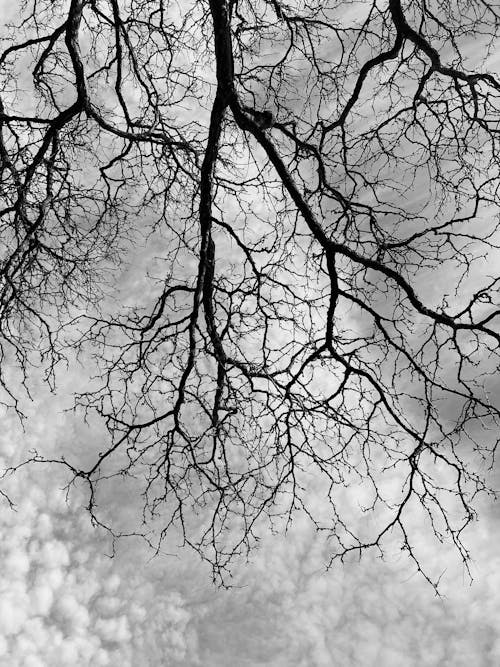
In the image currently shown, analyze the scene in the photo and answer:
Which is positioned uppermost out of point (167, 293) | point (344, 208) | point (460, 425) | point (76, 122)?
point (76, 122)

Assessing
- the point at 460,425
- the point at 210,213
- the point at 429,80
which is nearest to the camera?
the point at 460,425

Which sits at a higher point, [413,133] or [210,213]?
[413,133]

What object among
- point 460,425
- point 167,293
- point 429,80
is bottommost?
point 460,425

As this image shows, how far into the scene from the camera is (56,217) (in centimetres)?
647

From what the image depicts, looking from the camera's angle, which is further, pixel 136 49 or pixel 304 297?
pixel 136 49

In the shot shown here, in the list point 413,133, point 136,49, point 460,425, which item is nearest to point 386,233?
point 413,133

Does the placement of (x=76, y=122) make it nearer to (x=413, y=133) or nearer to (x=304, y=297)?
(x=304, y=297)

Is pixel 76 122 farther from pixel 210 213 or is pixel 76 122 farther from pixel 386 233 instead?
pixel 386 233

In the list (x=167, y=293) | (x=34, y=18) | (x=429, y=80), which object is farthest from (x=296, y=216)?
(x=34, y=18)

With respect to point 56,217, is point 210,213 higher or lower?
lower

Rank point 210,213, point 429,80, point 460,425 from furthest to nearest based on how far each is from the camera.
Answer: point 429,80, point 210,213, point 460,425

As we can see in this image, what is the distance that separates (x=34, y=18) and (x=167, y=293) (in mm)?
3176

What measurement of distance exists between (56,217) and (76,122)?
0.96m

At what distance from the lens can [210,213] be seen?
5641mm
